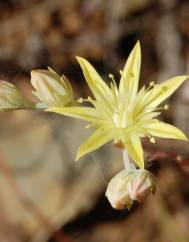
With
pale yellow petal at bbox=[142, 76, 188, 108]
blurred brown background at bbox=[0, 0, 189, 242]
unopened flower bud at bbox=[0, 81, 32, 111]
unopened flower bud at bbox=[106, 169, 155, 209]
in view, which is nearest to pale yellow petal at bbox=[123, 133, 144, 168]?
unopened flower bud at bbox=[106, 169, 155, 209]

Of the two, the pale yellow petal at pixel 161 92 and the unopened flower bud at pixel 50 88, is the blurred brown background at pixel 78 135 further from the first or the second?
the unopened flower bud at pixel 50 88

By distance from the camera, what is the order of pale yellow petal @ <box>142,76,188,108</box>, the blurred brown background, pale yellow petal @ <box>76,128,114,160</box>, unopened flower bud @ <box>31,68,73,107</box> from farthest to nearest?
the blurred brown background, pale yellow petal @ <box>142,76,188,108</box>, unopened flower bud @ <box>31,68,73,107</box>, pale yellow petal @ <box>76,128,114,160</box>

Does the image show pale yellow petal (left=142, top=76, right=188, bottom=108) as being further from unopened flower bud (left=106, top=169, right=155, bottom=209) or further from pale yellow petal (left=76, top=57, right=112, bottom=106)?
unopened flower bud (left=106, top=169, right=155, bottom=209)

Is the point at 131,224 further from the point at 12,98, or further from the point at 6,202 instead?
the point at 12,98

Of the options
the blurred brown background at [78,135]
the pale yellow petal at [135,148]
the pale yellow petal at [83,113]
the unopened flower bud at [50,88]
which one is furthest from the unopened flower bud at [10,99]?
the blurred brown background at [78,135]

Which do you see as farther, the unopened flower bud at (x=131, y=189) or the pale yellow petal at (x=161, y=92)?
the pale yellow petal at (x=161, y=92)

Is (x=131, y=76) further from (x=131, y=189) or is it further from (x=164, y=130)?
(x=131, y=189)
